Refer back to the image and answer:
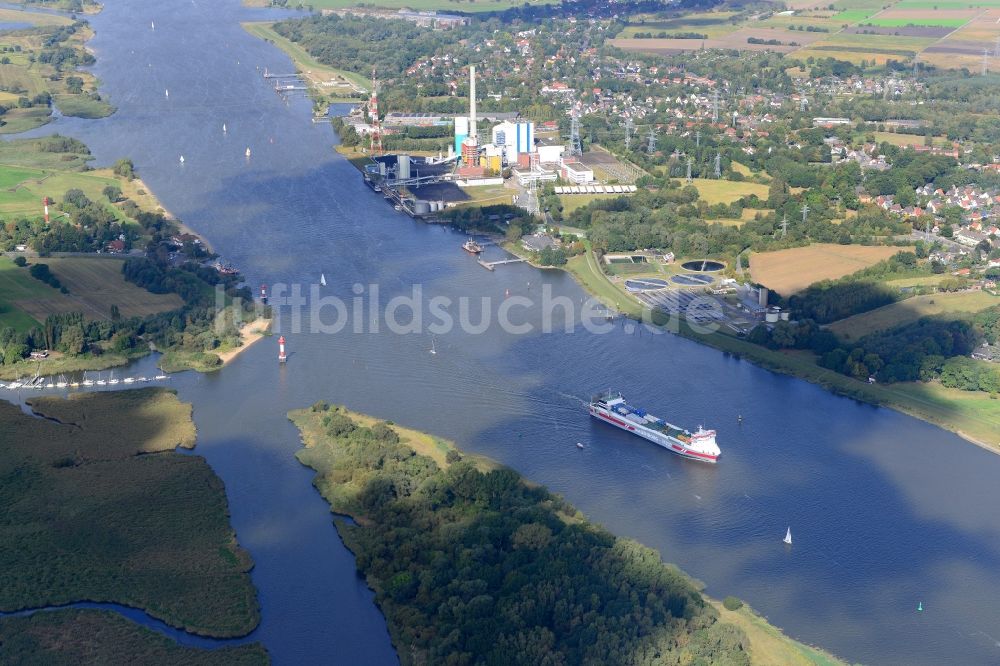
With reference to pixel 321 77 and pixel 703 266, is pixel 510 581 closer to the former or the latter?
pixel 703 266

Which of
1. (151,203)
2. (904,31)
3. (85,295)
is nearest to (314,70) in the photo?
(151,203)

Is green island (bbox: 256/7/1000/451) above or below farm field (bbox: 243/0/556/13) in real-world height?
below

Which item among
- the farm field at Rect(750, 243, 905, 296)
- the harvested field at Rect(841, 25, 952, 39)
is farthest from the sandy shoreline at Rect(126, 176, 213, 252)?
the harvested field at Rect(841, 25, 952, 39)

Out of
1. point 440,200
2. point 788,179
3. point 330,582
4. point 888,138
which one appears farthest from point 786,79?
point 330,582

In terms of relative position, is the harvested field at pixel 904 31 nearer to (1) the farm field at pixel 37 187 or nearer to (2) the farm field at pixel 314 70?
(2) the farm field at pixel 314 70

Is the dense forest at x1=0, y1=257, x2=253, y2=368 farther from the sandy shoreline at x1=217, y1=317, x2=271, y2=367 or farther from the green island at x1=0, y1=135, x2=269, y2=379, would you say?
the sandy shoreline at x1=217, y1=317, x2=271, y2=367
